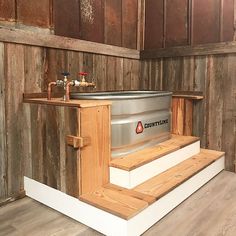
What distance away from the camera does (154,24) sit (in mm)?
3055

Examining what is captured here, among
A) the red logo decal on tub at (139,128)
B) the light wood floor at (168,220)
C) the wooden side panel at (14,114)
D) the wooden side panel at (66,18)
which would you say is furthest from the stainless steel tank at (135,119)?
the wooden side panel at (66,18)

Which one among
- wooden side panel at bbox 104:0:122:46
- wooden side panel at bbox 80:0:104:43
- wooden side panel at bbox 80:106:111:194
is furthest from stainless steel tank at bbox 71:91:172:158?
wooden side panel at bbox 104:0:122:46

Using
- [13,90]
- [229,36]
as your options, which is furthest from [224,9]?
[13,90]

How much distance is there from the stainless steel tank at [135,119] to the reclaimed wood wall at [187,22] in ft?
2.77

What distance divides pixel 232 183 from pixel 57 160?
4.97 feet

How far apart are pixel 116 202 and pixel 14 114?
985mm

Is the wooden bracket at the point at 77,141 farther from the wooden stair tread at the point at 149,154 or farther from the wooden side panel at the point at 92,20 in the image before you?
the wooden side panel at the point at 92,20

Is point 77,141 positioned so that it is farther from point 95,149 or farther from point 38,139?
point 38,139

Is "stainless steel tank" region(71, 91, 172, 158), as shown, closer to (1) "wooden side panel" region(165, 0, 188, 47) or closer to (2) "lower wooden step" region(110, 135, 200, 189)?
(2) "lower wooden step" region(110, 135, 200, 189)

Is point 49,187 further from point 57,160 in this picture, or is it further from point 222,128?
point 222,128

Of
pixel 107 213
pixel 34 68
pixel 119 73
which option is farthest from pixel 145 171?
pixel 119 73

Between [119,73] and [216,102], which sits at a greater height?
[119,73]

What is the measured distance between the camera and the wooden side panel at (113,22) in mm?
2701

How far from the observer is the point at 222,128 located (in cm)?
259
